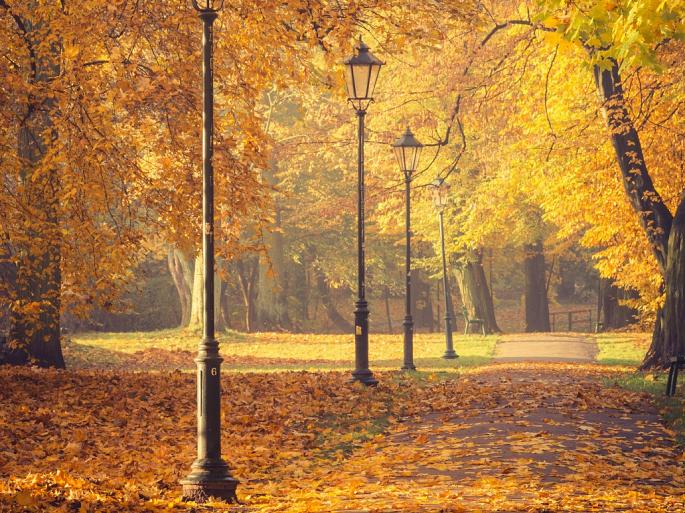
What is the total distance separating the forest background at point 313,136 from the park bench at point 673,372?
390 centimetres

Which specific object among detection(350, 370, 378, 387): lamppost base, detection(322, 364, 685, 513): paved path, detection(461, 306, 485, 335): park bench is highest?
detection(461, 306, 485, 335): park bench

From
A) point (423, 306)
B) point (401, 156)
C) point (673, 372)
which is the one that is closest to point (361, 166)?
point (401, 156)

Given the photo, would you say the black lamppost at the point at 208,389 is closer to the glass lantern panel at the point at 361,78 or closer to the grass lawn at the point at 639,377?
the grass lawn at the point at 639,377

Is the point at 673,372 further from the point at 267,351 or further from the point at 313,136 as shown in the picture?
the point at 313,136

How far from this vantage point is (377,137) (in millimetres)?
39719

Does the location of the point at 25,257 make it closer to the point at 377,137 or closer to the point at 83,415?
the point at 83,415

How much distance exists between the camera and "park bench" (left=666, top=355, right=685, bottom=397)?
53.2ft

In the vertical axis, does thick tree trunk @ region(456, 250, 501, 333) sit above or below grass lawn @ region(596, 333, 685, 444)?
above

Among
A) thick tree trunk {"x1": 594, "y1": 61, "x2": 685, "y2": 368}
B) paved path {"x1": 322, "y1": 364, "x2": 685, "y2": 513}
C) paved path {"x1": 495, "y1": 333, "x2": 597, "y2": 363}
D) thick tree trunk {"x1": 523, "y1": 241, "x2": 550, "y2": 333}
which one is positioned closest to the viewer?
paved path {"x1": 322, "y1": 364, "x2": 685, "y2": 513}

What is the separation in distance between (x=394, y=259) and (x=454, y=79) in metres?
30.1

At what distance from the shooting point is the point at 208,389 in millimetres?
9336

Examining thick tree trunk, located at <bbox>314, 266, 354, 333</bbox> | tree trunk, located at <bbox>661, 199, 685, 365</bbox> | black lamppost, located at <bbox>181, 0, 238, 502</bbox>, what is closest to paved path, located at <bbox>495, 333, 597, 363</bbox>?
tree trunk, located at <bbox>661, 199, 685, 365</bbox>

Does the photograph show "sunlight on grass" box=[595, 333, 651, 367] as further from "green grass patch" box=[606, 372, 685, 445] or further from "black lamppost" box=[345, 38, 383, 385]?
"black lamppost" box=[345, 38, 383, 385]

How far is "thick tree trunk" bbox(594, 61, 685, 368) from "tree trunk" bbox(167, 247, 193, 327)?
2244 centimetres
